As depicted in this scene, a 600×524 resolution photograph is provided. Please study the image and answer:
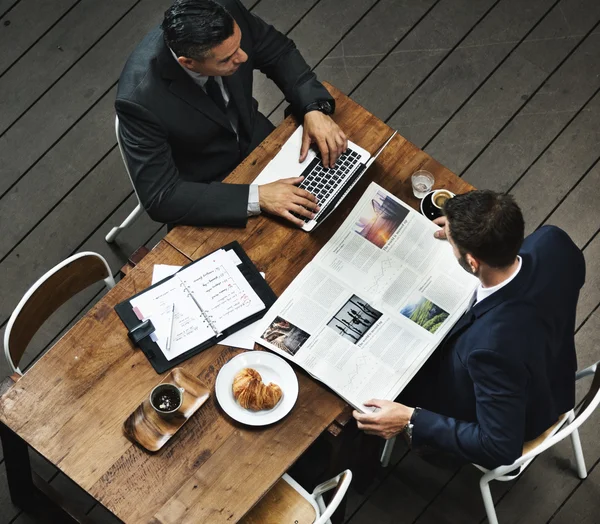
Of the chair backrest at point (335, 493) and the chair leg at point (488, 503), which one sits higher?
the chair backrest at point (335, 493)

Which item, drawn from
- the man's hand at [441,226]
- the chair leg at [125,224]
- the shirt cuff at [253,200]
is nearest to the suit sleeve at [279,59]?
the shirt cuff at [253,200]

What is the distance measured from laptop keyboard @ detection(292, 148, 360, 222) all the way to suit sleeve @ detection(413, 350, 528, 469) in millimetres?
674

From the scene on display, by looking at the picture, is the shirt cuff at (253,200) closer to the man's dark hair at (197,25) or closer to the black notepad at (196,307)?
the black notepad at (196,307)

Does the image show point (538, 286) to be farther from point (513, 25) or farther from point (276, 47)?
point (513, 25)

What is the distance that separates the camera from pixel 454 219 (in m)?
2.06

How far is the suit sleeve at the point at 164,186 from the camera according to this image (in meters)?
2.41

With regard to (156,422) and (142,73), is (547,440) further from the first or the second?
(142,73)

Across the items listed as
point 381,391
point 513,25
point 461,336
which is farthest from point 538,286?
point 513,25

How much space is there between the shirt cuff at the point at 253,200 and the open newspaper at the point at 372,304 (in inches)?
9.2

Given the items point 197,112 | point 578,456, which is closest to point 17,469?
point 197,112

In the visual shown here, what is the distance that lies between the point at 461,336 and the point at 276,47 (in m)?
1.17

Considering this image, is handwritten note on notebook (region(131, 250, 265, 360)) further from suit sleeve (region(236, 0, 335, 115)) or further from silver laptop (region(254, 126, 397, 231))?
suit sleeve (region(236, 0, 335, 115))

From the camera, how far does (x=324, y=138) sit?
8.09 ft

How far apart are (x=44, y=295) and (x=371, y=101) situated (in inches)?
69.5
